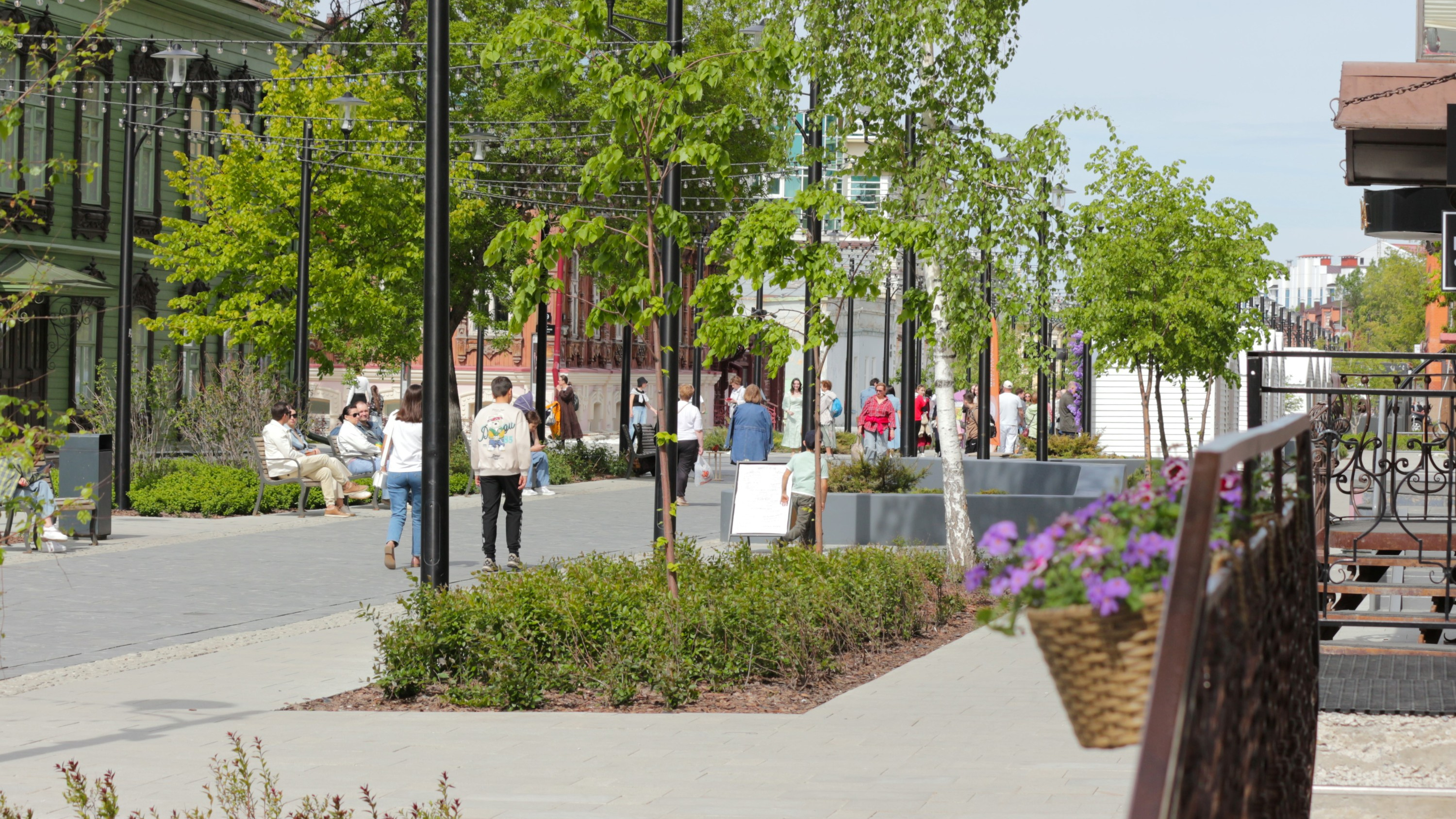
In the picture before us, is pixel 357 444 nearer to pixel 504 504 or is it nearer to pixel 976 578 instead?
pixel 504 504

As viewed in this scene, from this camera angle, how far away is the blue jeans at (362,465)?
22.1 m

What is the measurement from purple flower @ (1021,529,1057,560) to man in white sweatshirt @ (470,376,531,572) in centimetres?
1192

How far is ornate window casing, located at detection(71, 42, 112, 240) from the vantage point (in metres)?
34.2

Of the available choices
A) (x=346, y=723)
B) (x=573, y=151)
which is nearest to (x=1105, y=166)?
(x=573, y=151)

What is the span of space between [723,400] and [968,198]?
60558 mm

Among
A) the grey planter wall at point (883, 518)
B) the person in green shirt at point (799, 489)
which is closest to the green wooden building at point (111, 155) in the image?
the grey planter wall at point (883, 518)

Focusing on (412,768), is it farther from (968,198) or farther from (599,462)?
(599,462)

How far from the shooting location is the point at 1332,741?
670cm

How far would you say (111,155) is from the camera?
35.1 m

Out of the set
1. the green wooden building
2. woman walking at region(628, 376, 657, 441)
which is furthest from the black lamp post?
the green wooden building

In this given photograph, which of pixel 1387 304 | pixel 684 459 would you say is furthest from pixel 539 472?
pixel 1387 304

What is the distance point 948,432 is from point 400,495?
4.88m

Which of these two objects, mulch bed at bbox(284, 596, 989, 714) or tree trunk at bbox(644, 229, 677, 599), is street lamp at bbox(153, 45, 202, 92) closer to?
tree trunk at bbox(644, 229, 677, 599)

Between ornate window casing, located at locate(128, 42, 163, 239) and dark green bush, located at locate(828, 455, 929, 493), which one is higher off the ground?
ornate window casing, located at locate(128, 42, 163, 239)
